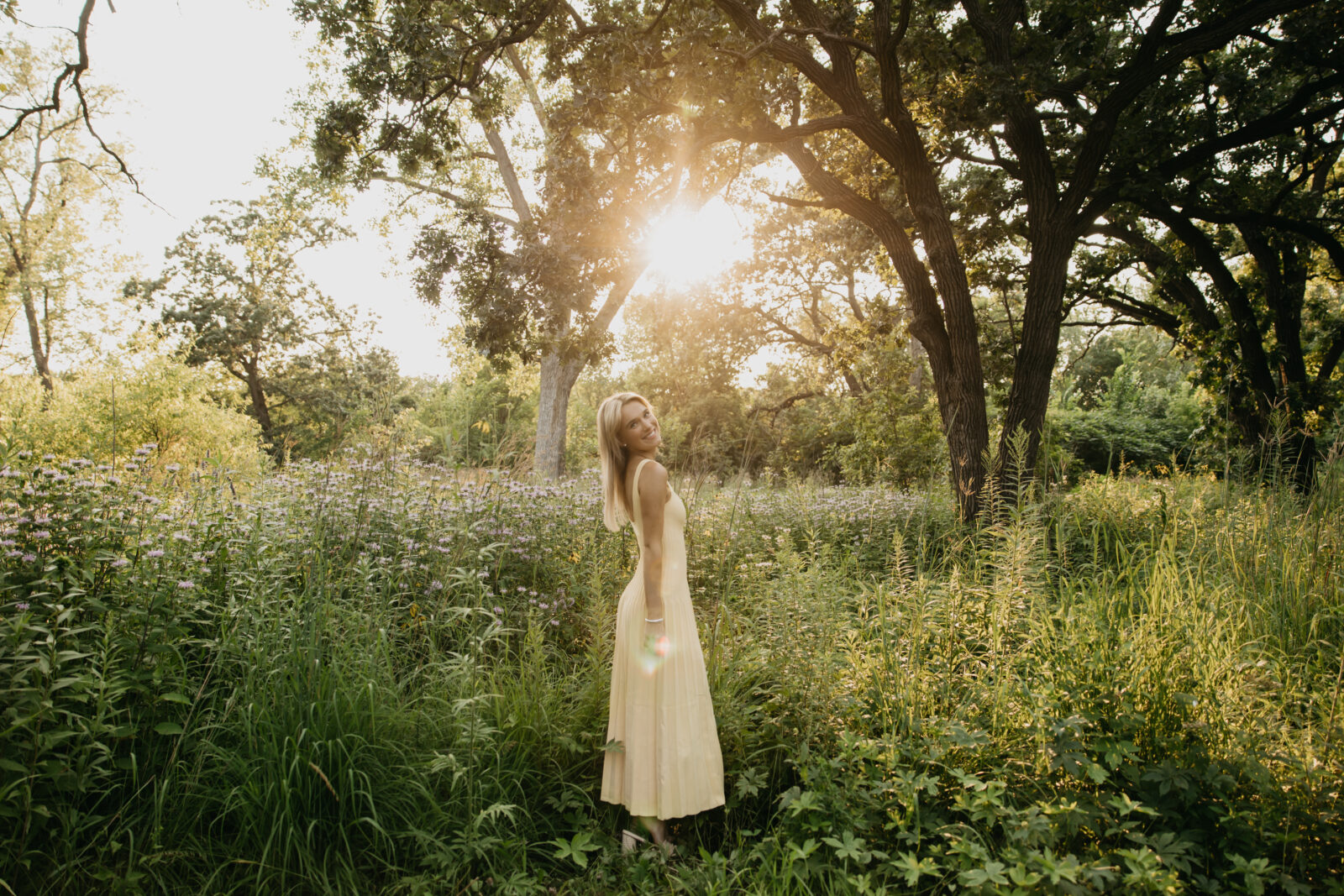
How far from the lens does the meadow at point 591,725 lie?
208 cm

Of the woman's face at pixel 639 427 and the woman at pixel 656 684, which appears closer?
the woman at pixel 656 684

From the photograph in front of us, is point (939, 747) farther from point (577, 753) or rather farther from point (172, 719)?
point (172, 719)

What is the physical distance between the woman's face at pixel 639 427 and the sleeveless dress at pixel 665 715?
0.12 metres

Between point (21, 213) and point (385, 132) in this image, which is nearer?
point (385, 132)

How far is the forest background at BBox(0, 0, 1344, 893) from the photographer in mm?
2242

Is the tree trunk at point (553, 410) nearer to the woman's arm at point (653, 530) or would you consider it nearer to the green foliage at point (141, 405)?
the green foliage at point (141, 405)

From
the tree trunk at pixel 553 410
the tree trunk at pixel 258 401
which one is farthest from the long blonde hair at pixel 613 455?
the tree trunk at pixel 258 401

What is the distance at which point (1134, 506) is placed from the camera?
6387 mm

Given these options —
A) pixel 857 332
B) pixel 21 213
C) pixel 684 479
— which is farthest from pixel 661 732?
pixel 21 213

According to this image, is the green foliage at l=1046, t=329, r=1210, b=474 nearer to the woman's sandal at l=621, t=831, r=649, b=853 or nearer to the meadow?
the meadow

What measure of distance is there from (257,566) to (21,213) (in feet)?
88.6

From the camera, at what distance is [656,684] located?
268cm

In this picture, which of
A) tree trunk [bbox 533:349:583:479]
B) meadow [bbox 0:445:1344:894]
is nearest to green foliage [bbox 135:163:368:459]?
tree trunk [bbox 533:349:583:479]

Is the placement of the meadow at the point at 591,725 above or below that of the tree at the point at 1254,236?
below
